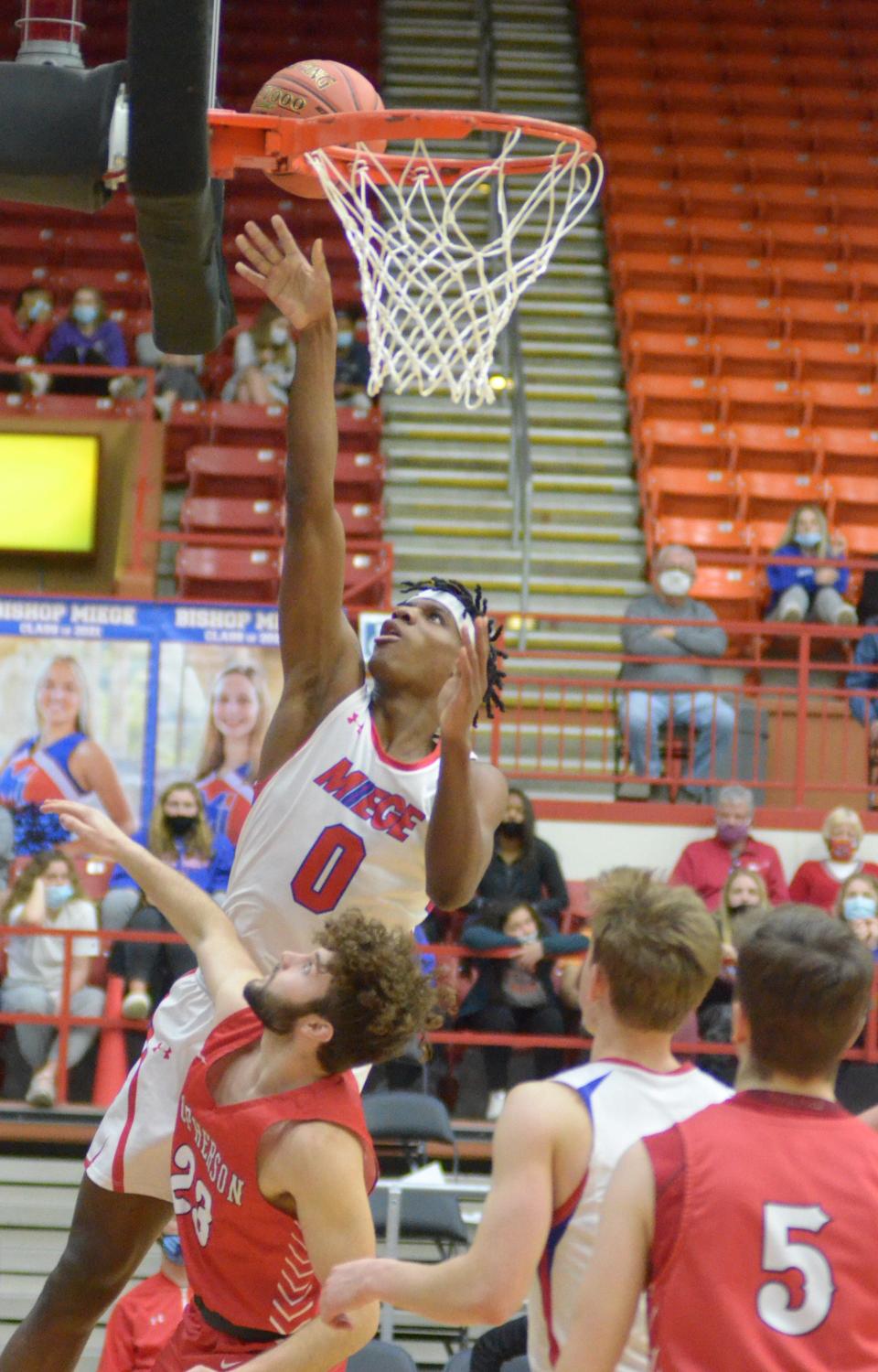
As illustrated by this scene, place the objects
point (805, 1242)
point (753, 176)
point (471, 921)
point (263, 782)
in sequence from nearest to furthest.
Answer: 1. point (805, 1242)
2. point (263, 782)
3. point (471, 921)
4. point (753, 176)

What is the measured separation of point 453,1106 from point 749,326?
7921 millimetres

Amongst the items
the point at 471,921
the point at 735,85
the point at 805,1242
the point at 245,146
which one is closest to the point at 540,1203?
the point at 805,1242

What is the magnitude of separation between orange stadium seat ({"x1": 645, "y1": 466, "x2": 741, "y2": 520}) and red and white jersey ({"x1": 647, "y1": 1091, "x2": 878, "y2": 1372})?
1056cm

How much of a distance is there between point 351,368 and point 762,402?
312cm

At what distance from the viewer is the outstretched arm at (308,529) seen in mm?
3955

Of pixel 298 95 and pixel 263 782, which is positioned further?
→ pixel 298 95

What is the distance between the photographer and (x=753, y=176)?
51.3 feet

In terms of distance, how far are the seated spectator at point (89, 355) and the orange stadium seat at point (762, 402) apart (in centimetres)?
443

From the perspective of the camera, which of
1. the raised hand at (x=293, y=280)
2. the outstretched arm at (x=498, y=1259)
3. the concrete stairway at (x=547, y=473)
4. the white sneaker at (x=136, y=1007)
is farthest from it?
the concrete stairway at (x=547, y=473)

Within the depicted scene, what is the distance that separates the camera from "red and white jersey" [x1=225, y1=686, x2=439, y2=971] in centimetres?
388

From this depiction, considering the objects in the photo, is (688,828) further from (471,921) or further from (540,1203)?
(540,1203)

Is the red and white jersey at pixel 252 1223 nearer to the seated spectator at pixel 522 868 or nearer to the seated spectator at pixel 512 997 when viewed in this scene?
the seated spectator at pixel 512 997

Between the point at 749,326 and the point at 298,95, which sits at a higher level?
the point at 749,326

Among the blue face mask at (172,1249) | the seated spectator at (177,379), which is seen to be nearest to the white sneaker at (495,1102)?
the blue face mask at (172,1249)
